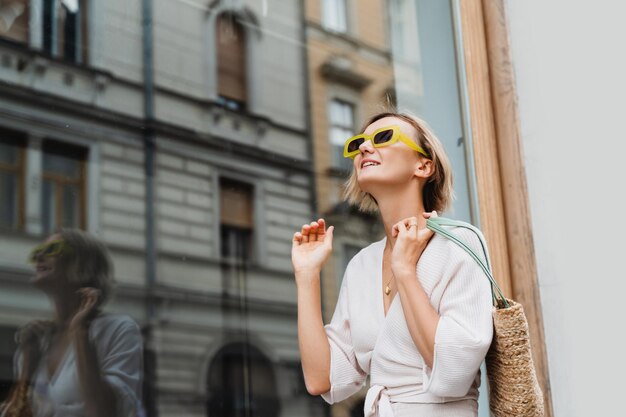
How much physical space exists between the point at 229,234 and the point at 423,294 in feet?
44.7

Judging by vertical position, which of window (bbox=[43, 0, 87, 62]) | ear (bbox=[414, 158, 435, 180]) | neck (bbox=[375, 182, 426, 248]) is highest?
window (bbox=[43, 0, 87, 62])

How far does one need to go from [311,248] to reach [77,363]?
99.7 inches

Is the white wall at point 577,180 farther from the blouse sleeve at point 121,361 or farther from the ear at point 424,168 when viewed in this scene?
the blouse sleeve at point 121,361

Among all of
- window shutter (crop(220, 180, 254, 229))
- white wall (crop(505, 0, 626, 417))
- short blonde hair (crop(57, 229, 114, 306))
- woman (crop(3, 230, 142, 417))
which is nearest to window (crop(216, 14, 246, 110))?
window shutter (crop(220, 180, 254, 229))

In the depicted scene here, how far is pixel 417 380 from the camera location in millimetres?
1585

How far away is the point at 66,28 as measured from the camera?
8.12 metres

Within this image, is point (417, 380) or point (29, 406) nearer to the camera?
point (417, 380)

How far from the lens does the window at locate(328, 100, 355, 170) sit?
509 inches

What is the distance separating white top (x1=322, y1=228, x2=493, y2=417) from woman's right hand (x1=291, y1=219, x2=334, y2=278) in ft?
0.40

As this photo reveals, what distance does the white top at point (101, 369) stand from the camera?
4148 millimetres

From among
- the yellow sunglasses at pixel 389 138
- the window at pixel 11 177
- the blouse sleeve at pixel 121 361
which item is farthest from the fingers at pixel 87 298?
the window at pixel 11 177

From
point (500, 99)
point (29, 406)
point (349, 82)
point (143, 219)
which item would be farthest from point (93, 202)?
point (500, 99)

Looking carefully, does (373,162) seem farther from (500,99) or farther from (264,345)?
(264,345)

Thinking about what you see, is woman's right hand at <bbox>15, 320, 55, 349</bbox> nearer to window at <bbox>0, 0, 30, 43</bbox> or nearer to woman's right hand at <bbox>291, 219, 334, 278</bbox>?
window at <bbox>0, 0, 30, 43</bbox>
